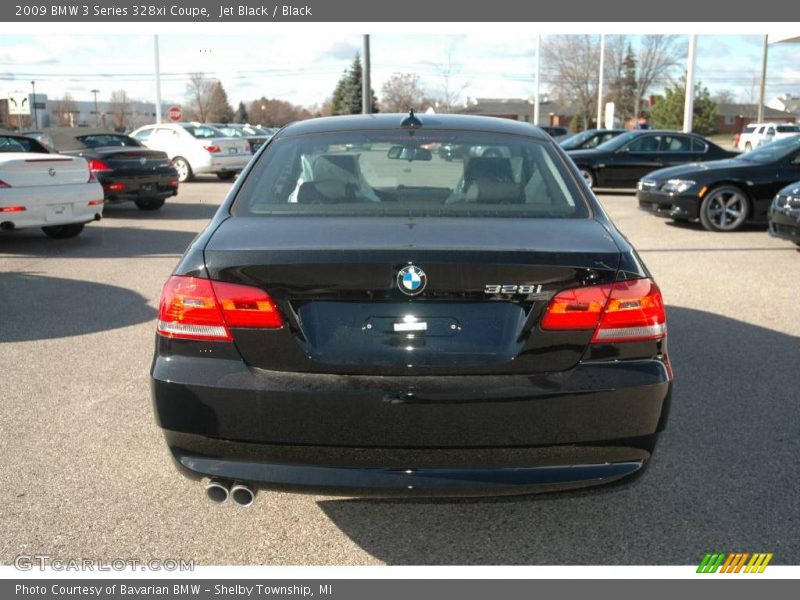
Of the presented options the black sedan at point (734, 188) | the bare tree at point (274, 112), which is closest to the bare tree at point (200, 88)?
the black sedan at point (734, 188)

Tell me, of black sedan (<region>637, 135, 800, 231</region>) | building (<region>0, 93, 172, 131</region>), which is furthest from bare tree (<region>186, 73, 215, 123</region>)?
black sedan (<region>637, 135, 800, 231</region>)

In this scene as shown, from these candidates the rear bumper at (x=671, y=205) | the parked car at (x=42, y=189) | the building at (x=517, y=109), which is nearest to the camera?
the parked car at (x=42, y=189)

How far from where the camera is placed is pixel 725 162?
12.9 m

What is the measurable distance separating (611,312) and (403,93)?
165ft

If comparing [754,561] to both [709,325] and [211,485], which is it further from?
[709,325]

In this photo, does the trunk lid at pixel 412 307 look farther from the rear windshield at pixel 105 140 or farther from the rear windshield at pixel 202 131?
the rear windshield at pixel 202 131

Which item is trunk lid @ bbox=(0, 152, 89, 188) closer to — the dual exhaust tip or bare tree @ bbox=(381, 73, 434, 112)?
the dual exhaust tip

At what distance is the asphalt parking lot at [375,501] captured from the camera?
10.1 ft

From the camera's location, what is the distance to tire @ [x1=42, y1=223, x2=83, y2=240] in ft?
37.5

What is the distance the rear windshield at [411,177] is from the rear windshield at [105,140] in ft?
39.0

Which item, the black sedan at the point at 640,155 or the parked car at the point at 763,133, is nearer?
the black sedan at the point at 640,155

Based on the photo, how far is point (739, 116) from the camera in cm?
9450

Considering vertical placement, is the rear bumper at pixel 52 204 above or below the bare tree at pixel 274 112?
below

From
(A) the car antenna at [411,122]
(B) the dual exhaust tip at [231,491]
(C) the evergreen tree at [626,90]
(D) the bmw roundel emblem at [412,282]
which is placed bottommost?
(B) the dual exhaust tip at [231,491]
